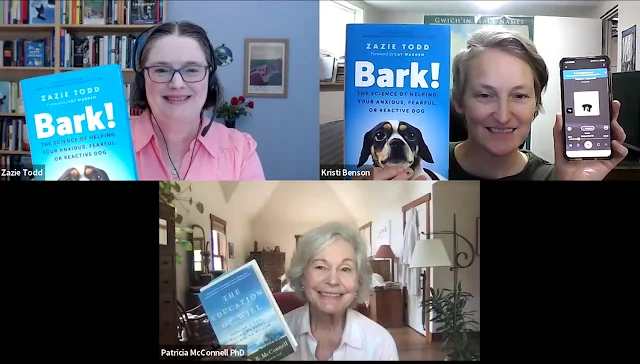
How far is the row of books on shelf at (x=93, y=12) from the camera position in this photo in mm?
3914

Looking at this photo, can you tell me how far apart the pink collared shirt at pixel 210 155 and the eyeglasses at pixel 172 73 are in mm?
96

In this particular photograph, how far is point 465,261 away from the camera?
1059 millimetres

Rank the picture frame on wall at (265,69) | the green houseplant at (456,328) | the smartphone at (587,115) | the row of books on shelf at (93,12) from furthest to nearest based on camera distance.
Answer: the row of books on shelf at (93,12)
the picture frame on wall at (265,69)
the smartphone at (587,115)
the green houseplant at (456,328)

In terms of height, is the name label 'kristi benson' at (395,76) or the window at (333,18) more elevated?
the window at (333,18)

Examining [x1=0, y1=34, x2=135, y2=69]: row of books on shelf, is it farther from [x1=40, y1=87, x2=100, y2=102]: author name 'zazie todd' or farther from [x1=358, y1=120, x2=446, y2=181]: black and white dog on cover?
[x1=40, y1=87, x2=100, y2=102]: author name 'zazie todd'

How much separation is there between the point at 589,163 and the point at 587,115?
0.36 feet

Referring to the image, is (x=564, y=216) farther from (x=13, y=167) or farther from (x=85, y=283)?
(x=13, y=167)

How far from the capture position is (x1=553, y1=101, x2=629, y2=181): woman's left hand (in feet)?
5.06

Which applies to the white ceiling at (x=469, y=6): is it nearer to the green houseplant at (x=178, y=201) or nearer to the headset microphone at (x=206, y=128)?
the headset microphone at (x=206, y=128)

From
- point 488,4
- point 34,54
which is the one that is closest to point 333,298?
point 488,4

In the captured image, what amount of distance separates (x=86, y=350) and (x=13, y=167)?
462 millimetres

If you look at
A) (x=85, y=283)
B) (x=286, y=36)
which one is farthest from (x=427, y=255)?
(x=286, y=36)

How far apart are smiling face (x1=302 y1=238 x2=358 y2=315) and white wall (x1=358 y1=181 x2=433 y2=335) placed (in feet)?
0.18

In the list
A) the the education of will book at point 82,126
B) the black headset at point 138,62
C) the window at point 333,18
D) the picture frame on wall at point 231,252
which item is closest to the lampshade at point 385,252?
the picture frame on wall at point 231,252
